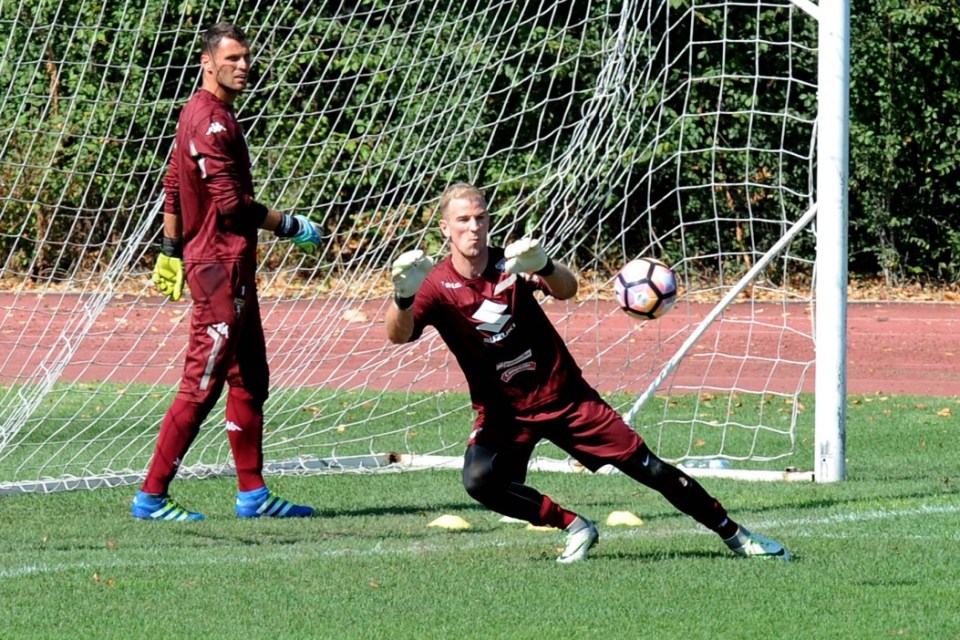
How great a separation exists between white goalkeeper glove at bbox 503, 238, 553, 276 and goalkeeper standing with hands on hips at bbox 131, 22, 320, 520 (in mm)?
1627

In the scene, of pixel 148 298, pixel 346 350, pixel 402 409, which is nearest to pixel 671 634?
pixel 402 409

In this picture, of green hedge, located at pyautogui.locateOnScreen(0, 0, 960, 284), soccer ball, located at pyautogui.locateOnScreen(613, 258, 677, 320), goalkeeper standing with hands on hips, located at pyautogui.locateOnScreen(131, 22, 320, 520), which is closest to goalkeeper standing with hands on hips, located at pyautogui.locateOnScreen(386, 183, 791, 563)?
soccer ball, located at pyautogui.locateOnScreen(613, 258, 677, 320)

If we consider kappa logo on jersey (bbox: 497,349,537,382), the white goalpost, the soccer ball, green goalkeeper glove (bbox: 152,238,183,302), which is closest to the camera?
kappa logo on jersey (bbox: 497,349,537,382)

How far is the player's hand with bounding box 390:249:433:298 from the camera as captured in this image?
5.59 meters

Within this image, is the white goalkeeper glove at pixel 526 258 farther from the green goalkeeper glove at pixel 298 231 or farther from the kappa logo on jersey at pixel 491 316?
the green goalkeeper glove at pixel 298 231

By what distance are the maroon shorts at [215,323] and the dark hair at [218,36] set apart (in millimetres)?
1017

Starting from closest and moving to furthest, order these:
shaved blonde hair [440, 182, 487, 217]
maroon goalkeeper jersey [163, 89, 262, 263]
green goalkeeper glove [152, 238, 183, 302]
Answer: shaved blonde hair [440, 182, 487, 217]
maroon goalkeeper jersey [163, 89, 262, 263]
green goalkeeper glove [152, 238, 183, 302]

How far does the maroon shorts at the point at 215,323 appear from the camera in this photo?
279 inches

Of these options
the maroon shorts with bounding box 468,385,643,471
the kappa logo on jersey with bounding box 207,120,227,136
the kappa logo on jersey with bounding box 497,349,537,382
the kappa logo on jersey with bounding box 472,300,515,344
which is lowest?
the maroon shorts with bounding box 468,385,643,471

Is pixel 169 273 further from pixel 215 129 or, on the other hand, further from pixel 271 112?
pixel 271 112

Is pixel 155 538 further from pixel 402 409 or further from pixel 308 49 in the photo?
pixel 308 49

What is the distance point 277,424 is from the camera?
10633 millimetres

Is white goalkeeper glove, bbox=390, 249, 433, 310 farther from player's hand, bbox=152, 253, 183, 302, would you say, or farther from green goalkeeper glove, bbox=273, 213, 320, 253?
player's hand, bbox=152, 253, 183, 302

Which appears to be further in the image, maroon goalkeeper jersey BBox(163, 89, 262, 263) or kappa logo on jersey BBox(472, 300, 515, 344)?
maroon goalkeeper jersey BBox(163, 89, 262, 263)
